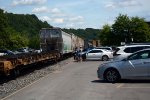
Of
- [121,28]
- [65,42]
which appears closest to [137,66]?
[65,42]

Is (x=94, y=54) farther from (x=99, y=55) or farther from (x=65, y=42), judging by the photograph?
(x=65, y=42)

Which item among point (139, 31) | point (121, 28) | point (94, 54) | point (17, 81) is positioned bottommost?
point (17, 81)

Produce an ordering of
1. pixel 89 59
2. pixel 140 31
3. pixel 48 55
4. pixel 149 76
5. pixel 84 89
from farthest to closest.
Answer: pixel 140 31
pixel 89 59
pixel 48 55
pixel 149 76
pixel 84 89

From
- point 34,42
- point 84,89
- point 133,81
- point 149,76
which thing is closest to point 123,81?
point 133,81

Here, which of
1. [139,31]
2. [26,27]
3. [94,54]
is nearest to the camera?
[94,54]

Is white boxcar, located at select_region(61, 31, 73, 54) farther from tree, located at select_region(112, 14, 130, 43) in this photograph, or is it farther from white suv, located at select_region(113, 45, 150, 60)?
tree, located at select_region(112, 14, 130, 43)

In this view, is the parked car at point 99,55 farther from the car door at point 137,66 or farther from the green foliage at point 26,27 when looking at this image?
the green foliage at point 26,27

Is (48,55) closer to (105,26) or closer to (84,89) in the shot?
(84,89)

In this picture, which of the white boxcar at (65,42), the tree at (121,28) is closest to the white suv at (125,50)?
the white boxcar at (65,42)

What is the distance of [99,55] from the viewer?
48.4 meters

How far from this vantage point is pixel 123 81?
2025 cm

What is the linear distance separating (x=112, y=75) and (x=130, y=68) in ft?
3.46

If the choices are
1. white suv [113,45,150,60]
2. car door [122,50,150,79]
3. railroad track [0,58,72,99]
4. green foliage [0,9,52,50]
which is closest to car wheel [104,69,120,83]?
car door [122,50,150,79]

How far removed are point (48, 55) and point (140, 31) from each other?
167 ft
